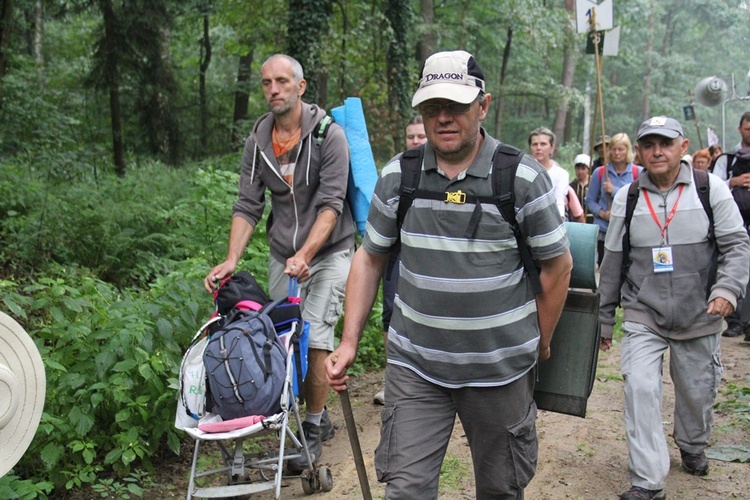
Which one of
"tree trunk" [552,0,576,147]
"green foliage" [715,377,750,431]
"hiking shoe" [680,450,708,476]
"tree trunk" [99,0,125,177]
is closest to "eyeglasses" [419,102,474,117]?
"hiking shoe" [680,450,708,476]

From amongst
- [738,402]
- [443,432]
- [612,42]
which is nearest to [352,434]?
[443,432]

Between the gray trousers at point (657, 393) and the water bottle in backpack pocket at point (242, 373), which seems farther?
the gray trousers at point (657, 393)

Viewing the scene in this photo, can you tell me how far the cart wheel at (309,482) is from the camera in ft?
15.6

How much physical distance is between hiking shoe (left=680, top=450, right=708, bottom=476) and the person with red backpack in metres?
4.51

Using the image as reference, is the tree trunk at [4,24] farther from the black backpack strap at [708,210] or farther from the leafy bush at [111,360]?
the black backpack strap at [708,210]

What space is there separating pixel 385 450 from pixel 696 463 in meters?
2.92

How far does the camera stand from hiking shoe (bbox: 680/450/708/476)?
5.23m

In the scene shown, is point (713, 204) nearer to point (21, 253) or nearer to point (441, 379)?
point (441, 379)

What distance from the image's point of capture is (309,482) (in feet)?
15.6

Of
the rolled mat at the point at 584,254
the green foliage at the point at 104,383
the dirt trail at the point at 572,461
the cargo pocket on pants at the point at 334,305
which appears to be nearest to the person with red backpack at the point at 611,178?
the dirt trail at the point at 572,461

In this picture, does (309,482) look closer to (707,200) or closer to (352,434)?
(352,434)

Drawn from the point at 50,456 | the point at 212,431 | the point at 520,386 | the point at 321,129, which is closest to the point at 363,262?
the point at 520,386

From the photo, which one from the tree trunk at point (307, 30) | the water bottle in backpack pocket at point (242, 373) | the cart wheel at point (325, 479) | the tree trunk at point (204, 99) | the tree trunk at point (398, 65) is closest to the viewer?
the water bottle in backpack pocket at point (242, 373)

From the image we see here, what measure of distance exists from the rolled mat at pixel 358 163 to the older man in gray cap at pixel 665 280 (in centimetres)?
162
